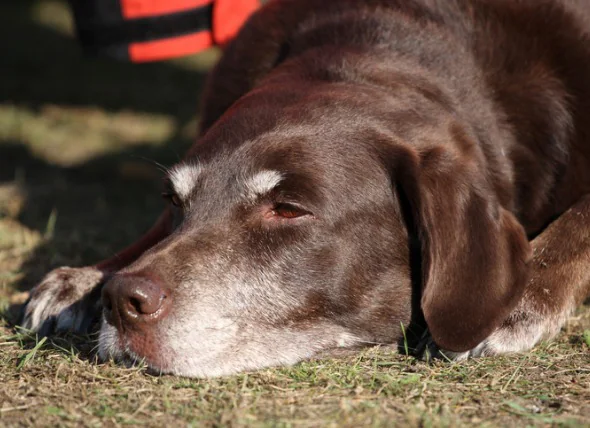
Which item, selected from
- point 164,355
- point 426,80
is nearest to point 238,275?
point 164,355

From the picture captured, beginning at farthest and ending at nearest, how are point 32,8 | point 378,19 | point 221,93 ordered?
point 32,8, point 221,93, point 378,19

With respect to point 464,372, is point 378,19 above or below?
above

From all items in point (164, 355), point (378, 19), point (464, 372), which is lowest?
point (464, 372)

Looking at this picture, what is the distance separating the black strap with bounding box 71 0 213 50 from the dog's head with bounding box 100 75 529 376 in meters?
2.16

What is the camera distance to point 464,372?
10.4 feet

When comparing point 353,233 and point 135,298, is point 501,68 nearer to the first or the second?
point 353,233

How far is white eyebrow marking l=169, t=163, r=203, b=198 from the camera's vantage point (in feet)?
11.5

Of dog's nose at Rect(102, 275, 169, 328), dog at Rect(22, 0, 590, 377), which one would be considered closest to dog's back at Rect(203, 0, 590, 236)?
dog at Rect(22, 0, 590, 377)

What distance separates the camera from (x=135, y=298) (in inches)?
117

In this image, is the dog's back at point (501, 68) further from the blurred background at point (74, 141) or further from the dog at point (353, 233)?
the blurred background at point (74, 141)

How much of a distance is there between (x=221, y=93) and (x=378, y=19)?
0.90 m

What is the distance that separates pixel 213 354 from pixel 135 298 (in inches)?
13.2

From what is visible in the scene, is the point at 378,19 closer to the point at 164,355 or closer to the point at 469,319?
the point at 469,319

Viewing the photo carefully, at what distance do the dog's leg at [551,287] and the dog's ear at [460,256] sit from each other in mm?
154
